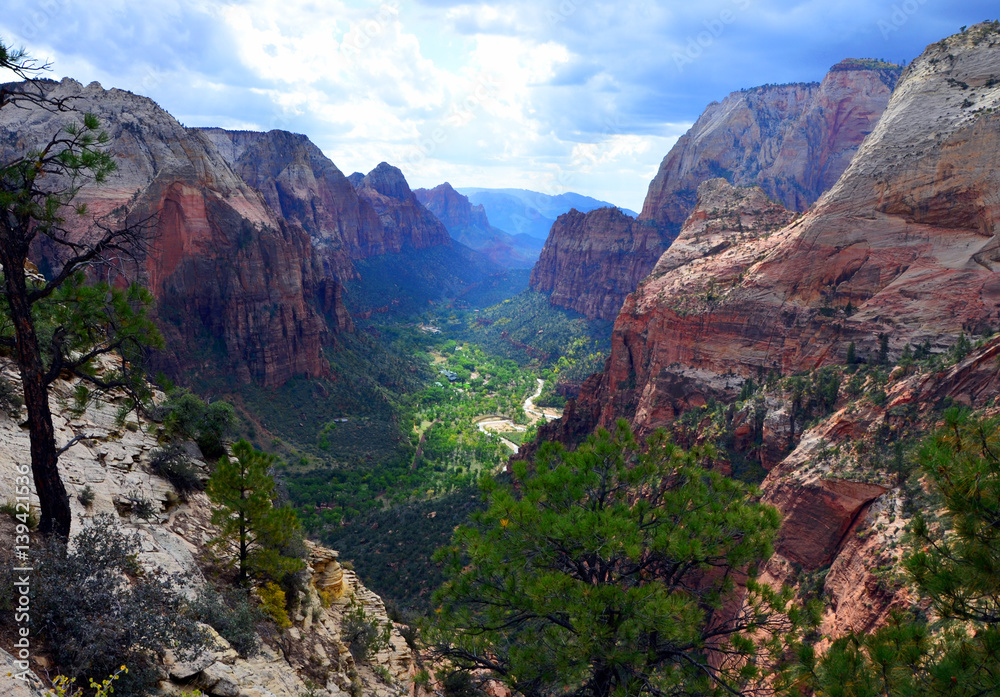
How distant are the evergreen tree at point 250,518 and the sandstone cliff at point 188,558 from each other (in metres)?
0.93

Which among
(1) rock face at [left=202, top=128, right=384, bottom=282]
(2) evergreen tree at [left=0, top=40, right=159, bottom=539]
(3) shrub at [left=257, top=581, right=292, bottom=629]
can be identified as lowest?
(3) shrub at [left=257, top=581, right=292, bottom=629]

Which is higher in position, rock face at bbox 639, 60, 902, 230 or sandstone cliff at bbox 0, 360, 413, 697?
rock face at bbox 639, 60, 902, 230

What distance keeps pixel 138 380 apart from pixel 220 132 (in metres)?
150

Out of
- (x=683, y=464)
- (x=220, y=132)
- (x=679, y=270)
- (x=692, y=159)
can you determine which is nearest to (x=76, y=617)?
(x=683, y=464)

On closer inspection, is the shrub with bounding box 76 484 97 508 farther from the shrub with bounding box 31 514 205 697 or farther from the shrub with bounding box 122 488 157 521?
the shrub with bounding box 31 514 205 697

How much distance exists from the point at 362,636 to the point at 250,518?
5.69 meters

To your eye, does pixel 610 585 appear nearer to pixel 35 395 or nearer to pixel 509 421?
pixel 35 395

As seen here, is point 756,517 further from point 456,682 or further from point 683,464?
point 456,682

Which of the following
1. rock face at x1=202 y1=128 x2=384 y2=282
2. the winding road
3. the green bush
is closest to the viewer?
the green bush

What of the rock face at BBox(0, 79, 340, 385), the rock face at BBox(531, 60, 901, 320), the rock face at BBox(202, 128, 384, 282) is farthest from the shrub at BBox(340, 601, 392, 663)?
the rock face at BBox(531, 60, 901, 320)

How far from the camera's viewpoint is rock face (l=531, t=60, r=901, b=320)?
116688mm

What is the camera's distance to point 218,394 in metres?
59.2

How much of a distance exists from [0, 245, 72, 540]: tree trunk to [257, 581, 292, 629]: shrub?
16.3 ft

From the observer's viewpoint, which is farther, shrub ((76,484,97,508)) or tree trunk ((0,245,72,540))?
shrub ((76,484,97,508))
